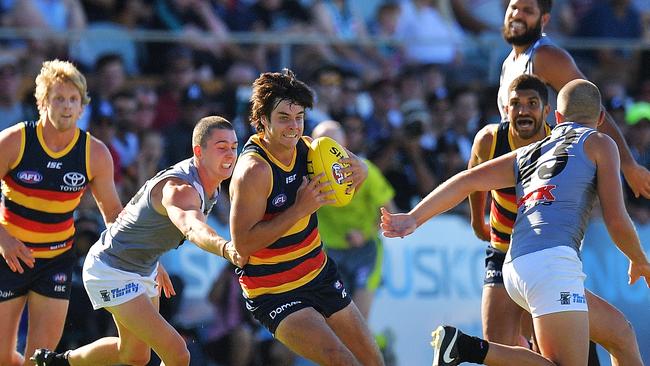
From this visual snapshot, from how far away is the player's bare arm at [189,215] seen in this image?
637cm

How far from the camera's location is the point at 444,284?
10898 millimetres

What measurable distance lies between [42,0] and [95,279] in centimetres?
541

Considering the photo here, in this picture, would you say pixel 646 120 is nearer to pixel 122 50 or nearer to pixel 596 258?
pixel 596 258

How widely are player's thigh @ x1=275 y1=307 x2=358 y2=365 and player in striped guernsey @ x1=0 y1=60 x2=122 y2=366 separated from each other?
5.91 ft

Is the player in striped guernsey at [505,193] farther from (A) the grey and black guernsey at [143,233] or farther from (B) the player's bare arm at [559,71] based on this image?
(A) the grey and black guernsey at [143,233]

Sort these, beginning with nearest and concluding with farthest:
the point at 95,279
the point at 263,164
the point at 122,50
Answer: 1. the point at 263,164
2. the point at 95,279
3. the point at 122,50

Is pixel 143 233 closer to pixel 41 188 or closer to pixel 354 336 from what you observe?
pixel 41 188

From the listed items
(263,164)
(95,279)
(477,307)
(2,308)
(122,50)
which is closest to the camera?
(263,164)

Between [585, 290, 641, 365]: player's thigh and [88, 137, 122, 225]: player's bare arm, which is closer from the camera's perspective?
[585, 290, 641, 365]: player's thigh

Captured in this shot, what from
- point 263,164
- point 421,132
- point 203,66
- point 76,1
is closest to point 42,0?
point 76,1

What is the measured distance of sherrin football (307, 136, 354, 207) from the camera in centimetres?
670

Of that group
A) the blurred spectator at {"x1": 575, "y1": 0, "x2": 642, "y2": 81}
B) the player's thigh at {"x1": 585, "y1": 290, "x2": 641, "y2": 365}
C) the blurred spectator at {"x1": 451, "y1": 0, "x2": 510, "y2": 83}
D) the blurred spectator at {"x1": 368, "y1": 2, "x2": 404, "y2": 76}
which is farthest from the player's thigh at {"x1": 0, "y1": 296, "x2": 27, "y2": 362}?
the blurred spectator at {"x1": 575, "y1": 0, "x2": 642, "y2": 81}

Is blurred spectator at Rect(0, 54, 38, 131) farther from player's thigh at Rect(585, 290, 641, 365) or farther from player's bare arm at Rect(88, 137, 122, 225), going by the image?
player's thigh at Rect(585, 290, 641, 365)

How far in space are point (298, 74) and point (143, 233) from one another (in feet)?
16.4
